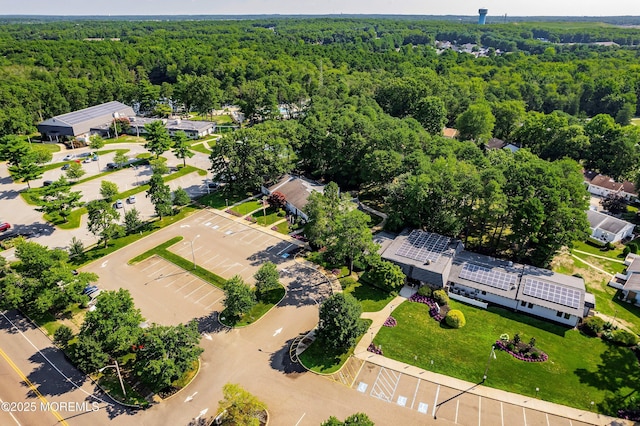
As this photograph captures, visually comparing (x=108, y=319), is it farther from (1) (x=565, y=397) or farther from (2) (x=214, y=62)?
(2) (x=214, y=62)

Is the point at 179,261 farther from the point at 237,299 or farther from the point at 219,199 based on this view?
the point at 219,199

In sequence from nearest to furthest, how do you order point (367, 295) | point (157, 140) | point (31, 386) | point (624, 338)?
point (31, 386) < point (624, 338) < point (367, 295) < point (157, 140)

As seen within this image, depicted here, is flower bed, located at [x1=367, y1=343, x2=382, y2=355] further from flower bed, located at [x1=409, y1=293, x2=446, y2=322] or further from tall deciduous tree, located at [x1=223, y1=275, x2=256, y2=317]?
tall deciduous tree, located at [x1=223, y1=275, x2=256, y2=317]

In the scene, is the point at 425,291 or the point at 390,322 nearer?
the point at 390,322

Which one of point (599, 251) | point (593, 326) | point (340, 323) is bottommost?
point (599, 251)

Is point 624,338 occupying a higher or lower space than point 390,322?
higher

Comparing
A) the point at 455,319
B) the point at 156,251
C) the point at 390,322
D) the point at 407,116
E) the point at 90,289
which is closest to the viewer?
the point at 455,319

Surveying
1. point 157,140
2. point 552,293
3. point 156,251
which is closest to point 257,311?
point 156,251

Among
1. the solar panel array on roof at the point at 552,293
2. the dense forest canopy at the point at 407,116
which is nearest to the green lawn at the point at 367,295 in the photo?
the dense forest canopy at the point at 407,116
